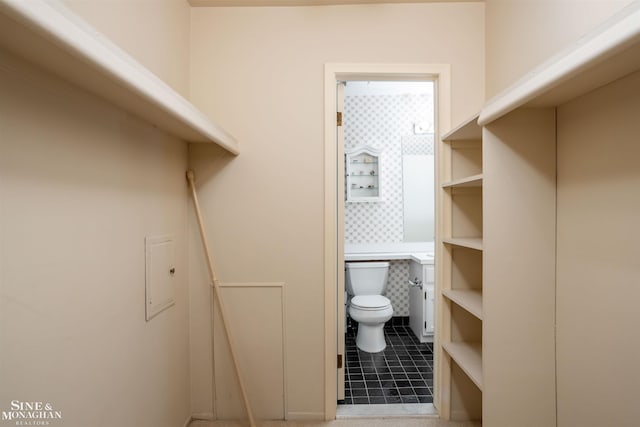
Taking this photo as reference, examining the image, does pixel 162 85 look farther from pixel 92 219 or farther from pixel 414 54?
pixel 414 54

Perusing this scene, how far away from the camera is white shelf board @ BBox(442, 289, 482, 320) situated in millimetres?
1393

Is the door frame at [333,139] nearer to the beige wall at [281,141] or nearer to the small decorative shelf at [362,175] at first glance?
the beige wall at [281,141]

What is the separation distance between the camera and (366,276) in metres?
2.82

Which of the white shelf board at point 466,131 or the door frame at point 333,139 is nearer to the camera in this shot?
the white shelf board at point 466,131

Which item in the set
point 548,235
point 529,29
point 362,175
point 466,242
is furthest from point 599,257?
point 362,175

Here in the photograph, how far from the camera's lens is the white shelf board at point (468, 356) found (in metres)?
1.37

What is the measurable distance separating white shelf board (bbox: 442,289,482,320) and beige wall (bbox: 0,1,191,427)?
1515 millimetres

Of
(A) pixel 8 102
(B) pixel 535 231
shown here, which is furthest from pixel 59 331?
(B) pixel 535 231

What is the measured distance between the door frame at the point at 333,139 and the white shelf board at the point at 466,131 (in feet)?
0.30

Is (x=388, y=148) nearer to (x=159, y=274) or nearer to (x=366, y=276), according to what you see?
(x=366, y=276)

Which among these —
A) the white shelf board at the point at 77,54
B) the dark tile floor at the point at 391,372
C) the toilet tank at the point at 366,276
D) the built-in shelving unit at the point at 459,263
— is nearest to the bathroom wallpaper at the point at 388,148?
the toilet tank at the point at 366,276

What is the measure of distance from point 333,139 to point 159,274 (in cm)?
117

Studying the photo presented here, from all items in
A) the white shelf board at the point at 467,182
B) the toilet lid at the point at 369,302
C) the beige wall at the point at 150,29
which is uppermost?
the beige wall at the point at 150,29

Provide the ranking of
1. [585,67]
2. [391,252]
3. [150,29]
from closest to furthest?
[585,67], [150,29], [391,252]
